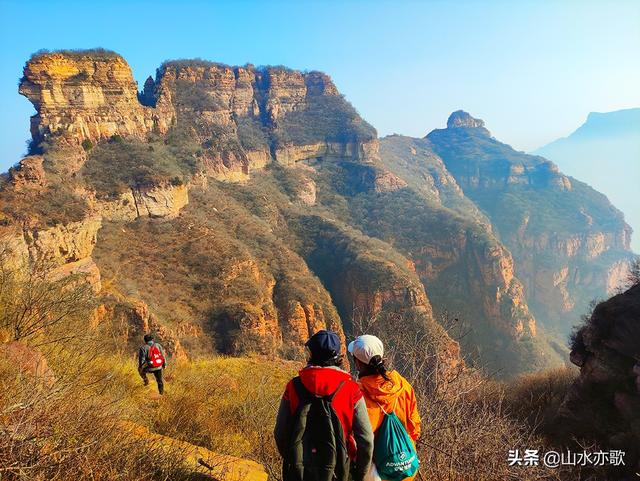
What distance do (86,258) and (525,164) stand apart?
306ft

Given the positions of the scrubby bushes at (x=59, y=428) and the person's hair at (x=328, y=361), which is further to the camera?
the person's hair at (x=328, y=361)

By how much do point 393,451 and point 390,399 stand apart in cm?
35

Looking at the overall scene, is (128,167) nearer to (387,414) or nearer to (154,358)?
(154,358)

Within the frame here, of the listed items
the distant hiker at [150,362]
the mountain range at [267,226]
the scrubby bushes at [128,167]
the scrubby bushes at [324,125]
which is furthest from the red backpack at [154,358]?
the scrubby bushes at [324,125]

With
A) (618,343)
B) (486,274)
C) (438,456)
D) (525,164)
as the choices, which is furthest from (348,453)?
(525,164)

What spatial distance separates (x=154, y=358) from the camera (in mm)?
7055

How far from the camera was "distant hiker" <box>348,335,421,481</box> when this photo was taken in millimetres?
2699

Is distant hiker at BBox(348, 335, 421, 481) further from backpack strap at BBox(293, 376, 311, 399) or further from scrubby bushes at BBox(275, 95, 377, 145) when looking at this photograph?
scrubby bushes at BBox(275, 95, 377, 145)

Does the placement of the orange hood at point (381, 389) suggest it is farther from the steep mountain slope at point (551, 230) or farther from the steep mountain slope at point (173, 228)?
the steep mountain slope at point (551, 230)

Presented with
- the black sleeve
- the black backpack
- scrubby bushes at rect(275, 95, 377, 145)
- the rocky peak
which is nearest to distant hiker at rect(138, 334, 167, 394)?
the black sleeve

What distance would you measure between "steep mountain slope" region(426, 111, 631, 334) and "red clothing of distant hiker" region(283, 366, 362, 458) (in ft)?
227

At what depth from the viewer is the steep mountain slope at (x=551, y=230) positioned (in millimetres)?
67000

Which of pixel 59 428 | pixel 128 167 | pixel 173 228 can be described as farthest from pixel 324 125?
pixel 59 428

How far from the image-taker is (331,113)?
66750 mm
